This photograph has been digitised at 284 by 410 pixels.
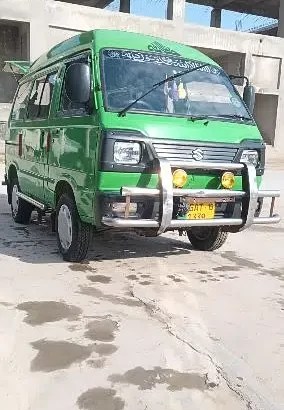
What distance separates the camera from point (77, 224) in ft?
16.2

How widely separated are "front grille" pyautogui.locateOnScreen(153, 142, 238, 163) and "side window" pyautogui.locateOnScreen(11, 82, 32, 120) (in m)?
3.19

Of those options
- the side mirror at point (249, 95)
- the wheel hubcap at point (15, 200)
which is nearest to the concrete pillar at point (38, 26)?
the wheel hubcap at point (15, 200)

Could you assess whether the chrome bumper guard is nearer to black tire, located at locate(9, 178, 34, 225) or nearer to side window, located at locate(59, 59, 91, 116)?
side window, located at locate(59, 59, 91, 116)

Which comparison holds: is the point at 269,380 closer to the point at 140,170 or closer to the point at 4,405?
the point at 4,405

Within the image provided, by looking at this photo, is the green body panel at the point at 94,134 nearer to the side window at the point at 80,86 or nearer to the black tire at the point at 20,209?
the side window at the point at 80,86

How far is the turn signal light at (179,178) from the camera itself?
14.7 feet

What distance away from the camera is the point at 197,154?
459 centimetres

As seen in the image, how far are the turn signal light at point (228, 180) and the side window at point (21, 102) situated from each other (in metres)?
3.47

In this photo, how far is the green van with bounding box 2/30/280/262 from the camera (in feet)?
14.3

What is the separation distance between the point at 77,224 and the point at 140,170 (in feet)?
3.30

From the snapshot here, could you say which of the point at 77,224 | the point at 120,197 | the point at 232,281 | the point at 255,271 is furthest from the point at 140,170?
the point at 255,271

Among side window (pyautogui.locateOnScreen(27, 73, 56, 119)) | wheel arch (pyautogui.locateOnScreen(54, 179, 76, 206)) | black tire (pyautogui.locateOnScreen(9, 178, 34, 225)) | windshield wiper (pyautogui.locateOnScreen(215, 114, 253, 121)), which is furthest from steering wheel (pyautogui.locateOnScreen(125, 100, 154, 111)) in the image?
black tire (pyautogui.locateOnScreen(9, 178, 34, 225))

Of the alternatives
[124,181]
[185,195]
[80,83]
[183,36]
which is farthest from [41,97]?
[183,36]

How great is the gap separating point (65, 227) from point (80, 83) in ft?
5.06
